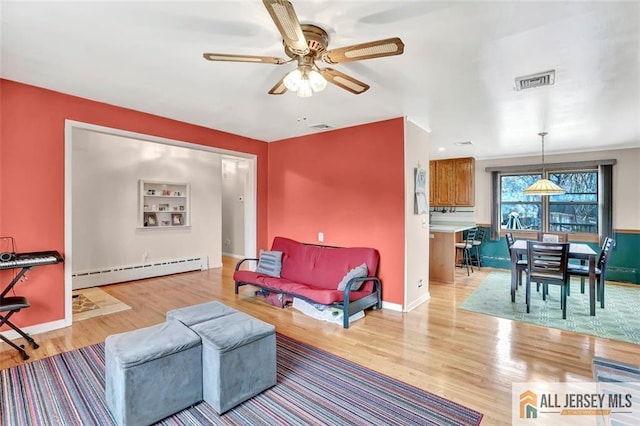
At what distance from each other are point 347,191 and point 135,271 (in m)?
4.14

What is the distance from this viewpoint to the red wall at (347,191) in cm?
405

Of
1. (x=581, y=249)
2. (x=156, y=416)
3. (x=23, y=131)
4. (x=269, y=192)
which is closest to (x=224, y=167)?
(x=269, y=192)

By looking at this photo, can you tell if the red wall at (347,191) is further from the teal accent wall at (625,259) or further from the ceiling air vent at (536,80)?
the teal accent wall at (625,259)

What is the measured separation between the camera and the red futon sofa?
11.6 feet

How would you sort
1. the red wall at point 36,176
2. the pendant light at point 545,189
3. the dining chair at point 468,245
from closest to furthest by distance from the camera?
the red wall at point 36,176
the pendant light at point 545,189
the dining chair at point 468,245

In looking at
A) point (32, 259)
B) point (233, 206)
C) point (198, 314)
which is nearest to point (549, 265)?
point (198, 314)

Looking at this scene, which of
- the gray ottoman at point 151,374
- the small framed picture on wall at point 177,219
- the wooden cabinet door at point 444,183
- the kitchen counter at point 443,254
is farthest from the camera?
the wooden cabinet door at point 444,183

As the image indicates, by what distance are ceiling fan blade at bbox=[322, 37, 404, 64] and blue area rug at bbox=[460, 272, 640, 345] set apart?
3.59 metres

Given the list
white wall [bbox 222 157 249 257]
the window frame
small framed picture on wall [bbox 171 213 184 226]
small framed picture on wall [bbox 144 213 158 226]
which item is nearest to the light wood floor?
small framed picture on wall [bbox 144 213 158 226]

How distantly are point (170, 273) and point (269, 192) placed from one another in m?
2.60

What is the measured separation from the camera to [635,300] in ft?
15.0

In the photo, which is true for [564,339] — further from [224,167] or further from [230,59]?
[224,167]

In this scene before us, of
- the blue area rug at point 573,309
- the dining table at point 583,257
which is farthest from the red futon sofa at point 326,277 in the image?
the dining table at point 583,257

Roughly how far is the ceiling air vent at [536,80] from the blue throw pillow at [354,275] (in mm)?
2533
